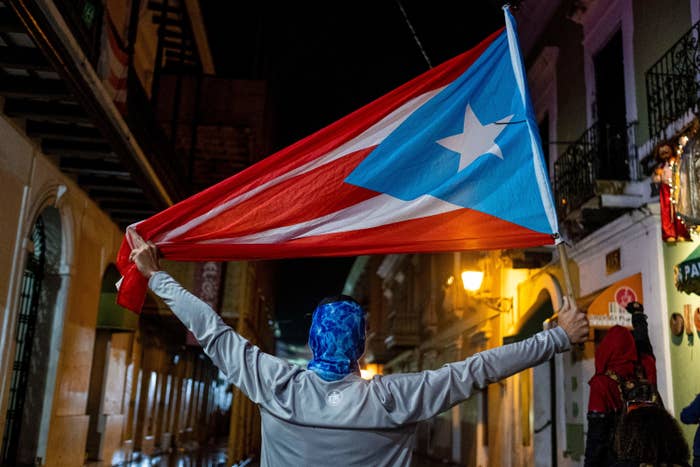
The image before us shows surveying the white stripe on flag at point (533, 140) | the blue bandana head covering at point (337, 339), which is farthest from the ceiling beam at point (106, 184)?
the blue bandana head covering at point (337, 339)

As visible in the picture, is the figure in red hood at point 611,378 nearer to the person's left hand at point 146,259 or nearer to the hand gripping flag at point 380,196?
the hand gripping flag at point 380,196

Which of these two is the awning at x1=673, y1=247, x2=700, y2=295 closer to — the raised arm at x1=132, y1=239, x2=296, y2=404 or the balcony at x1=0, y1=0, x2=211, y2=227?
the raised arm at x1=132, y1=239, x2=296, y2=404

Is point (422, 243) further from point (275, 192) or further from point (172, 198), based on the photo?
point (172, 198)

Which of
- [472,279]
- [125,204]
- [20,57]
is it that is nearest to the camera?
[20,57]

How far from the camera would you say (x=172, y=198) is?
14.3 metres

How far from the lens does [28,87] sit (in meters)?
8.80

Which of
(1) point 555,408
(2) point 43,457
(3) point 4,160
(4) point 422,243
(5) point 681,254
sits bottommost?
(2) point 43,457

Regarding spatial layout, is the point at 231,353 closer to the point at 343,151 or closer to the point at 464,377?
the point at 464,377

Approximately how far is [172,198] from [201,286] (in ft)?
19.2

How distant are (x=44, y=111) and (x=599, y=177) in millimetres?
8123

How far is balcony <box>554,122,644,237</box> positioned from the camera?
10.9m

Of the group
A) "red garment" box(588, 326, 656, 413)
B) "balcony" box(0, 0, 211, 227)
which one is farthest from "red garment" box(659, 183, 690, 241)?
"balcony" box(0, 0, 211, 227)

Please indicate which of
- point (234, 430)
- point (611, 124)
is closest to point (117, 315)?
point (234, 430)

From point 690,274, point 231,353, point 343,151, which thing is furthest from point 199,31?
point 231,353
